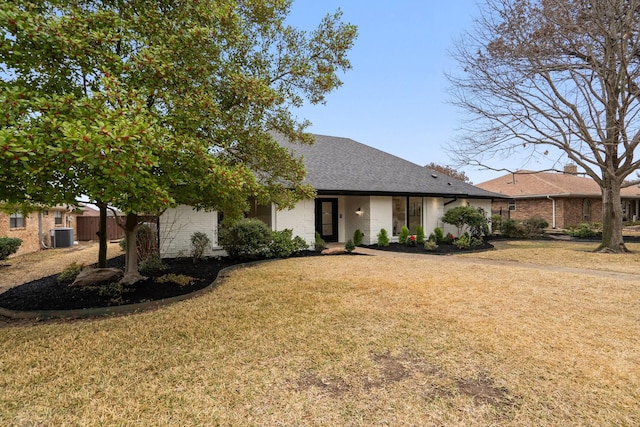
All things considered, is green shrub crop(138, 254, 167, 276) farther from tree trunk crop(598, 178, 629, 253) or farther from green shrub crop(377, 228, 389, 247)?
tree trunk crop(598, 178, 629, 253)

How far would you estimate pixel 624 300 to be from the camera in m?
5.54

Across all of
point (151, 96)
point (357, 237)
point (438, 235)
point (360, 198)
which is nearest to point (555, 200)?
point (438, 235)

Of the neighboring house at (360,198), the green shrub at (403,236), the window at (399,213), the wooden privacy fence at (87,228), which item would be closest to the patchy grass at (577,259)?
the green shrub at (403,236)

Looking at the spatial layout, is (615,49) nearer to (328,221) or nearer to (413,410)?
(328,221)

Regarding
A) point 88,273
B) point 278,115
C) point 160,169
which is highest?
point 278,115

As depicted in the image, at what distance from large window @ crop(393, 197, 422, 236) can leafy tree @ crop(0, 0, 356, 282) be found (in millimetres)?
8523

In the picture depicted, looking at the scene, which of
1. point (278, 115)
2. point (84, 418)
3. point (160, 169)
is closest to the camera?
point (84, 418)

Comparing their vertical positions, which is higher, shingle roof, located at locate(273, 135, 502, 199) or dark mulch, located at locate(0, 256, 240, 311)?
shingle roof, located at locate(273, 135, 502, 199)

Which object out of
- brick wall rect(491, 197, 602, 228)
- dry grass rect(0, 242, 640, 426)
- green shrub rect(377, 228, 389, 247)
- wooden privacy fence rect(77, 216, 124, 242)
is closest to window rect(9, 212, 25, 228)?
wooden privacy fence rect(77, 216, 124, 242)

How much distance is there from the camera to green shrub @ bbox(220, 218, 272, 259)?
10.2 m

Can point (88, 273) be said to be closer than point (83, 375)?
No

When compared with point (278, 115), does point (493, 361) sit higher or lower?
lower

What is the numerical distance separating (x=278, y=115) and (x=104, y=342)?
534 centimetres

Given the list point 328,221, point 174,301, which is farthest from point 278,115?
point 328,221
